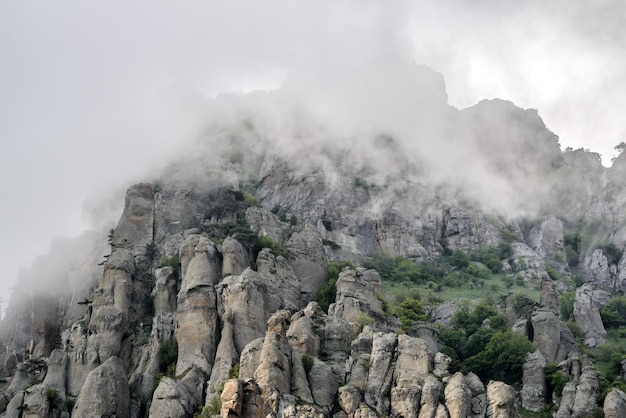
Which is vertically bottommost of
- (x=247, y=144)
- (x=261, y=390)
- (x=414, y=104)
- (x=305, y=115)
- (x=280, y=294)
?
(x=261, y=390)

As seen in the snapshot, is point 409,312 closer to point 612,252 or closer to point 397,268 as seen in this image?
point 397,268

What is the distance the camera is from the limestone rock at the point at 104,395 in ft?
253

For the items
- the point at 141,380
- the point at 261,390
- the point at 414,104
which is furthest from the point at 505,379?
the point at 414,104


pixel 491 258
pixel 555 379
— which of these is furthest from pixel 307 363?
pixel 491 258

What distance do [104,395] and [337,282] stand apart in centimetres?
2986

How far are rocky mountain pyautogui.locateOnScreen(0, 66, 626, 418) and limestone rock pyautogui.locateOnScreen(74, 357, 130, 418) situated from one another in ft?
0.60

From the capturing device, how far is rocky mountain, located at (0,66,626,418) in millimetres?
76188

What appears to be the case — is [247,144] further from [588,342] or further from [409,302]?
[588,342]

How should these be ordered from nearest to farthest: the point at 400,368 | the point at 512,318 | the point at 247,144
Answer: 1. the point at 400,368
2. the point at 512,318
3. the point at 247,144

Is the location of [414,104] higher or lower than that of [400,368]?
higher

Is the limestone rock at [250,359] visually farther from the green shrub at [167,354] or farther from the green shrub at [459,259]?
the green shrub at [459,259]

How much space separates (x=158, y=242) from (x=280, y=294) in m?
19.2

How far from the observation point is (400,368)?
2985 inches

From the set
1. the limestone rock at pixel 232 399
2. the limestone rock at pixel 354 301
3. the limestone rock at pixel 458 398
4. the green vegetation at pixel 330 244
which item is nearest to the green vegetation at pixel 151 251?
the limestone rock at pixel 354 301
